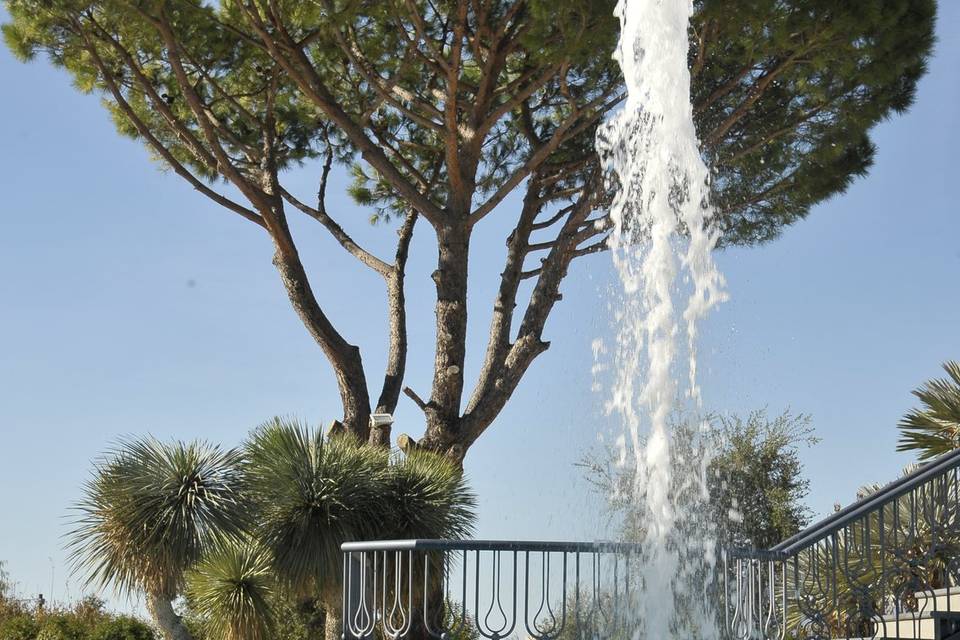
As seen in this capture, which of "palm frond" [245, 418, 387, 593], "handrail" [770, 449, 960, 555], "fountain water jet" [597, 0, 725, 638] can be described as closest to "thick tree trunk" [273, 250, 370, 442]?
"palm frond" [245, 418, 387, 593]

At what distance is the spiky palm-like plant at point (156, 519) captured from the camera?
1166 cm

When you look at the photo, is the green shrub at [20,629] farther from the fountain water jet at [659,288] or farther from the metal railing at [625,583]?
the metal railing at [625,583]

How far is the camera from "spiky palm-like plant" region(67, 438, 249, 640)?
11.7 meters

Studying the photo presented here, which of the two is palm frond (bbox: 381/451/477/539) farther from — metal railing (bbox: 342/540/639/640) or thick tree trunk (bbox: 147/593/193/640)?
metal railing (bbox: 342/540/639/640)

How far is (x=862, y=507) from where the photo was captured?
6.68 metres

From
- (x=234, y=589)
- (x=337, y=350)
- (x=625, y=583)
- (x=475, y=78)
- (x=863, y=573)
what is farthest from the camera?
(x=475, y=78)

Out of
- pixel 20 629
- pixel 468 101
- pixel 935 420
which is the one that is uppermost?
pixel 468 101

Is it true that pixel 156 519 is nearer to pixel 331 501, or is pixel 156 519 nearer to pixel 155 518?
pixel 155 518

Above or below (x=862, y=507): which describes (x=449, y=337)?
above

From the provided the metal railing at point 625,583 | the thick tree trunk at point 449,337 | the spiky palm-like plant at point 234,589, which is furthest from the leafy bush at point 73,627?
the metal railing at point 625,583

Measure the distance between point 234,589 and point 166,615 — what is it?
747 millimetres

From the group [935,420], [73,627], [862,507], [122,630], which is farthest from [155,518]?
[935,420]

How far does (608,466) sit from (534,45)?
15.5 feet

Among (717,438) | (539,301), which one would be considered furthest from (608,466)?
(717,438)
